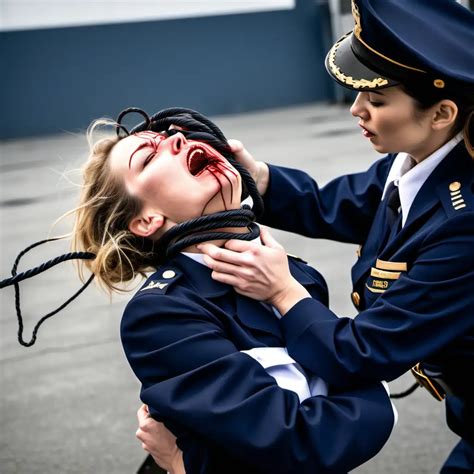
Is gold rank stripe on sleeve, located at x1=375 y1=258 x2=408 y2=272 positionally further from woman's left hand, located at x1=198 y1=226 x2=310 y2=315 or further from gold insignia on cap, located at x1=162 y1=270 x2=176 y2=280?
gold insignia on cap, located at x1=162 y1=270 x2=176 y2=280

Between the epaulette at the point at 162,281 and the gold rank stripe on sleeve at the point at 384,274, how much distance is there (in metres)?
0.47

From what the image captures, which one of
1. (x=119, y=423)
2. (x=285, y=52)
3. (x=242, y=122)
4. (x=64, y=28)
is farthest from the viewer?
(x=285, y=52)

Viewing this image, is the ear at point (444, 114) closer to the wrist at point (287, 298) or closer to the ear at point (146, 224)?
the wrist at point (287, 298)

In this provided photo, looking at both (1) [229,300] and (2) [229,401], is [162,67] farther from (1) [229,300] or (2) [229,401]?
(2) [229,401]

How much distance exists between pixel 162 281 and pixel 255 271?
20cm

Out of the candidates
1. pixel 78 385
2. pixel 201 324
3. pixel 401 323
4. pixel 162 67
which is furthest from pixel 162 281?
pixel 162 67

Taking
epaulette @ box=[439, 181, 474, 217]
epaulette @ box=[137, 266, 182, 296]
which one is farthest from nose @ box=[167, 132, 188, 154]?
epaulette @ box=[439, 181, 474, 217]

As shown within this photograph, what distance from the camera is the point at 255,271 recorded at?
1.48 meters

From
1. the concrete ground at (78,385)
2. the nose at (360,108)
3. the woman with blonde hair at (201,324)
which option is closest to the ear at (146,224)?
the woman with blonde hair at (201,324)

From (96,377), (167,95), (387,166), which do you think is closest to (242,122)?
(167,95)

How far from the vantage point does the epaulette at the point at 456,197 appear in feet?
5.04

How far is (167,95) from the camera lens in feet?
52.4

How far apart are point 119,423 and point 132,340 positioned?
178 cm

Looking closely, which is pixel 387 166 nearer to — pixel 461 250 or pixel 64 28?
pixel 461 250
